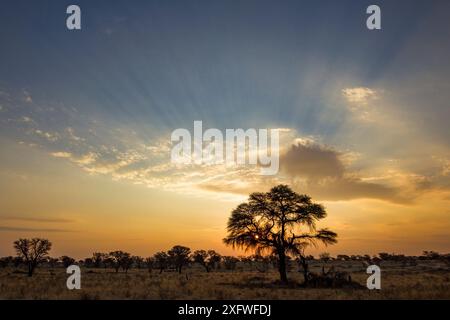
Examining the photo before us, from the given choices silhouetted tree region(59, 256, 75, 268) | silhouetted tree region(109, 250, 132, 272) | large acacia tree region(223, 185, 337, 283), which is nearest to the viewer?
large acacia tree region(223, 185, 337, 283)

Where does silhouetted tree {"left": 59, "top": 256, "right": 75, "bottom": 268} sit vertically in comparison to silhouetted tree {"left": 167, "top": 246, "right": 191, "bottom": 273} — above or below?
below

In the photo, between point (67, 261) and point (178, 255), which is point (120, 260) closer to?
point (178, 255)

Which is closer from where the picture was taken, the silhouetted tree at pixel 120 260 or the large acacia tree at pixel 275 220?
the large acacia tree at pixel 275 220

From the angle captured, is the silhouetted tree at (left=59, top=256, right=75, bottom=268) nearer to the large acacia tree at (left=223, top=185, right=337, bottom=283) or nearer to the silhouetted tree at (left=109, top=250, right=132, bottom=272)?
the silhouetted tree at (left=109, top=250, right=132, bottom=272)

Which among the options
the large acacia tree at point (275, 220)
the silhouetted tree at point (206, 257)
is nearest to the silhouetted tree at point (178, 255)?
the silhouetted tree at point (206, 257)

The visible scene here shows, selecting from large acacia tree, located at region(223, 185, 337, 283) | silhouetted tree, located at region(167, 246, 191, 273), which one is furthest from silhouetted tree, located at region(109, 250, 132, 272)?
large acacia tree, located at region(223, 185, 337, 283)

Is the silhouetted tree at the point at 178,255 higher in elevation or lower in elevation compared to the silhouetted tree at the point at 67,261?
higher

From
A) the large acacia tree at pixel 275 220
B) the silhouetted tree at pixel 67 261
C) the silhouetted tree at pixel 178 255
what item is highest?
the large acacia tree at pixel 275 220

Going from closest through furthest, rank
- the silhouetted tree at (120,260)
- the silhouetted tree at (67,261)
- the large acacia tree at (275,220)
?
the large acacia tree at (275,220) < the silhouetted tree at (120,260) < the silhouetted tree at (67,261)

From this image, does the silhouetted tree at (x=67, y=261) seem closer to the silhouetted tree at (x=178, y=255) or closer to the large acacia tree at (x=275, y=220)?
the silhouetted tree at (x=178, y=255)

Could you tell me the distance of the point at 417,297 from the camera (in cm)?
2328

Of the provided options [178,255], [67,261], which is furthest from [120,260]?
[67,261]
